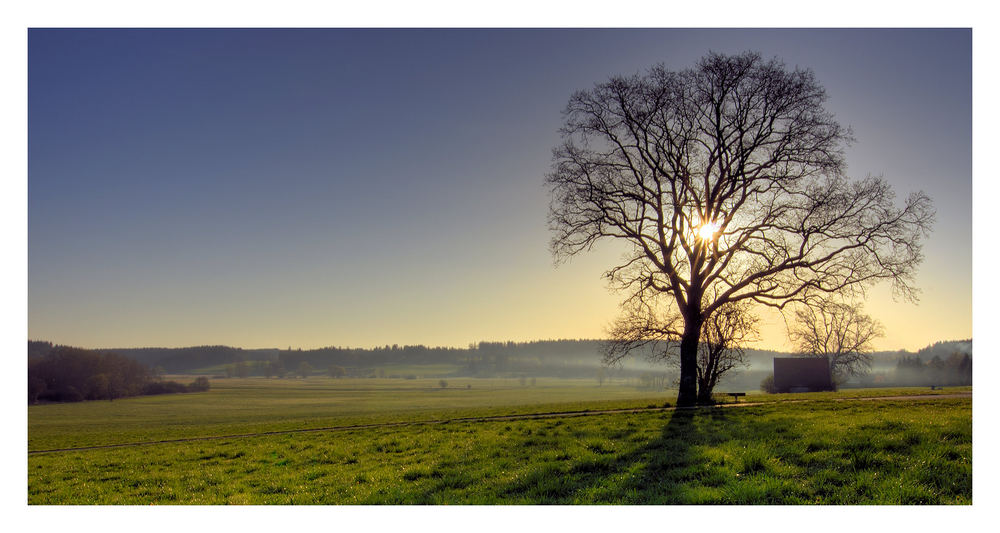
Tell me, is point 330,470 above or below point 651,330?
below

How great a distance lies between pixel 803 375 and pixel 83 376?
116986 millimetres

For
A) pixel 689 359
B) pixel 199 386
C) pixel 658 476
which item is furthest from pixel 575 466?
pixel 199 386

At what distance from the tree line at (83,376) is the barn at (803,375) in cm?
10412

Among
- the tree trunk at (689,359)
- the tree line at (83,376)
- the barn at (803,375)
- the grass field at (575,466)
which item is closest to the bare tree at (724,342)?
the tree trunk at (689,359)

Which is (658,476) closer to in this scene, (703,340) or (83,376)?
(703,340)

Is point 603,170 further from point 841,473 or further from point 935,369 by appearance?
point 935,369

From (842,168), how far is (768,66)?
19.5 feet

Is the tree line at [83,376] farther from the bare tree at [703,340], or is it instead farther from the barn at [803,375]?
the barn at [803,375]

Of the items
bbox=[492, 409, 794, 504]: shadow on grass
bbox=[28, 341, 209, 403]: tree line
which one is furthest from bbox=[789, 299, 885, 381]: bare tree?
bbox=[28, 341, 209, 403]: tree line

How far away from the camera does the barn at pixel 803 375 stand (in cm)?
6150

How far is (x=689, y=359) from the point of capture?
2572cm
